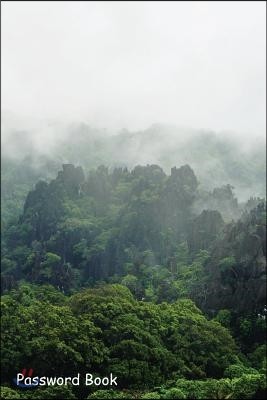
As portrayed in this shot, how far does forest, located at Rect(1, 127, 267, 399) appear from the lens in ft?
124

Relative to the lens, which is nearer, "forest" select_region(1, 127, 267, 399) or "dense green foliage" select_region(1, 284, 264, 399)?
"dense green foliage" select_region(1, 284, 264, 399)

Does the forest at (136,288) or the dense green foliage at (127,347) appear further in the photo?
the forest at (136,288)

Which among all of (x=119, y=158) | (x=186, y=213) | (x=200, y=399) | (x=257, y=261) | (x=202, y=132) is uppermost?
(x=202, y=132)

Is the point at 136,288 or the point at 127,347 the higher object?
the point at 136,288

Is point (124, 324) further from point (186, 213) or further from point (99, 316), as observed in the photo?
point (186, 213)

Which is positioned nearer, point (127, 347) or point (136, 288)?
point (127, 347)

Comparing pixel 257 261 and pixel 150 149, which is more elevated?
pixel 150 149

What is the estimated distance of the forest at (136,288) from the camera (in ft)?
124

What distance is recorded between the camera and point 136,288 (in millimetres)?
61969

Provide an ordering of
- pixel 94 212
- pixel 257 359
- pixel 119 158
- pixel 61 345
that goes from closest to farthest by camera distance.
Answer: pixel 61 345 → pixel 257 359 → pixel 94 212 → pixel 119 158

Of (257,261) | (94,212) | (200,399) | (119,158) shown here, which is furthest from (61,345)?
(119,158)

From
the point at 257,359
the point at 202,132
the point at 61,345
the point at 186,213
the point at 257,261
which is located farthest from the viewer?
the point at 202,132

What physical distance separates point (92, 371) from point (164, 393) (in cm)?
538

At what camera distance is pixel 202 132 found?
483 feet
